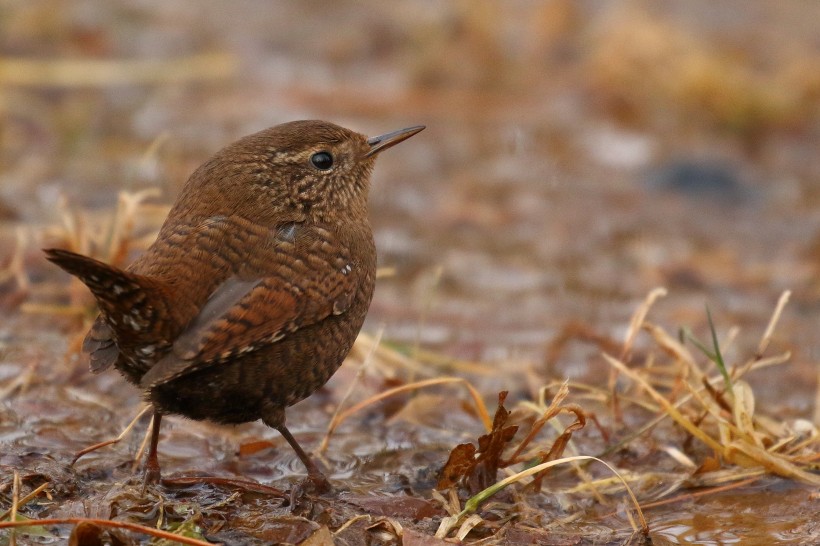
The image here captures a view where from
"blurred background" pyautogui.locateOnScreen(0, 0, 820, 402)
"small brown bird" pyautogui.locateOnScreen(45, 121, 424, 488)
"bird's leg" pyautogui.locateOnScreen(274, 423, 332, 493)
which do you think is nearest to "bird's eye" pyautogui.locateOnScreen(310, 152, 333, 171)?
"small brown bird" pyautogui.locateOnScreen(45, 121, 424, 488)

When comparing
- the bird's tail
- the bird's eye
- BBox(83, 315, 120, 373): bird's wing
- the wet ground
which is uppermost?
the bird's eye

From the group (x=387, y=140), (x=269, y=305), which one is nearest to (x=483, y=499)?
(x=269, y=305)

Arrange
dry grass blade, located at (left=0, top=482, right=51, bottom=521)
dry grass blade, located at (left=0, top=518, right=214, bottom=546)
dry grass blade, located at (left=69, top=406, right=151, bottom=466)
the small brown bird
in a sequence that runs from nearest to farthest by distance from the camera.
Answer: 1. dry grass blade, located at (left=0, top=518, right=214, bottom=546)
2. dry grass blade, located at (left=0, top=482, right=51, bottom=521)
3. the small brown bird
4. dry grass blade, located at (left=69, top=406, right=151, bottom=466)

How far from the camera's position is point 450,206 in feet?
27.3

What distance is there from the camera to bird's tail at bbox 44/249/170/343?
317 centimetres

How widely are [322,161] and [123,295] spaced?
3.98ft

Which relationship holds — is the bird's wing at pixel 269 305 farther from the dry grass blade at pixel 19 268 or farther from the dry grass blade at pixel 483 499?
the dry grass blade at pixel 19 268

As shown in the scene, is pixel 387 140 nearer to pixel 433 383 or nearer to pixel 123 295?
pixel 433 383

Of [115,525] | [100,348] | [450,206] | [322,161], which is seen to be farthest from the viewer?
[450,206]

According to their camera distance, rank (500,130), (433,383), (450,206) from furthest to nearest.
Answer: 1. (500,130)
2. (450,206)
3. (433,383)

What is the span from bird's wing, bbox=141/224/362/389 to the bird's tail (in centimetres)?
11

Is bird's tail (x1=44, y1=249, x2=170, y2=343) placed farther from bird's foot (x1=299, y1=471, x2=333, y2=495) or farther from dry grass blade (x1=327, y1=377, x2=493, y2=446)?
dry grass blade (x1=327, y1=377, x2=493, y2=446)

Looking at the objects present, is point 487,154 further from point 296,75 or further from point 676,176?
point 296,75

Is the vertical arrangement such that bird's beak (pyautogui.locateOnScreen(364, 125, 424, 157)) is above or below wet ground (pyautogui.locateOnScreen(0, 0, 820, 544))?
above
